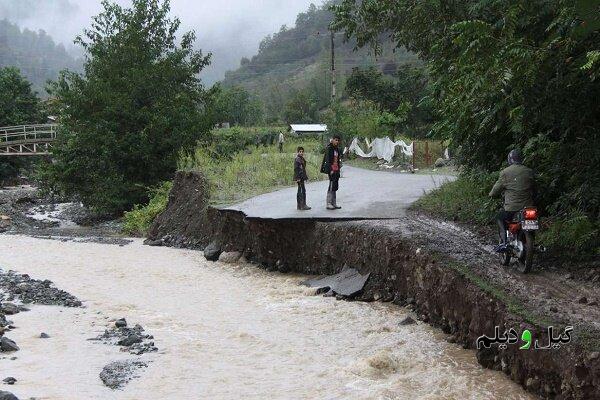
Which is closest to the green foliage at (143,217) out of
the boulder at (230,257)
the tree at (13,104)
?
the boulder at (230,257)

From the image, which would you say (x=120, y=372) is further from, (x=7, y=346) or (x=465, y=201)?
(x=465, y=201)

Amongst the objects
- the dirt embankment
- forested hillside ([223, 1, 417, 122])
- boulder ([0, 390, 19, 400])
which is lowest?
boulder ([0, 390, 19, 400])

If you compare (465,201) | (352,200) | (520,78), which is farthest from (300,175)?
(520,78)

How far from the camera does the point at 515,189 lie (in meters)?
9.48

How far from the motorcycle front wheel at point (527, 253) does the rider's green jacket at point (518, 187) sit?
1.79 ft

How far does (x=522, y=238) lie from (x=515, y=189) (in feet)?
2.62

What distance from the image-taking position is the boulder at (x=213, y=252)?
16.9m

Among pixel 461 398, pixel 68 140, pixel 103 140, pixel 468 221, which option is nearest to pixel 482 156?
pixel 468 221

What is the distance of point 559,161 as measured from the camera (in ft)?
33.1

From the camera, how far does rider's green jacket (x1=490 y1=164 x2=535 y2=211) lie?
945cm

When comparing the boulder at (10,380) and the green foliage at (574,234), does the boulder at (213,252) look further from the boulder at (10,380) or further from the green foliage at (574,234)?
the boulder at (10,380)

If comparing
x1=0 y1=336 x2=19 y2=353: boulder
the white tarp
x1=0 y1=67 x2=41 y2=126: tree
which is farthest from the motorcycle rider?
x1=0 y1=67 x2=41 y2=126: tree

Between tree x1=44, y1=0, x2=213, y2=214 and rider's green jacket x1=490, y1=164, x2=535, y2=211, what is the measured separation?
70.4ft

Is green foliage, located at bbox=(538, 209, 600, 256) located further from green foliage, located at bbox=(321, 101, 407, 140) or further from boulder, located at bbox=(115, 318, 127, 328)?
green foliage, located at bbox=(321, 101, 407, 140)
